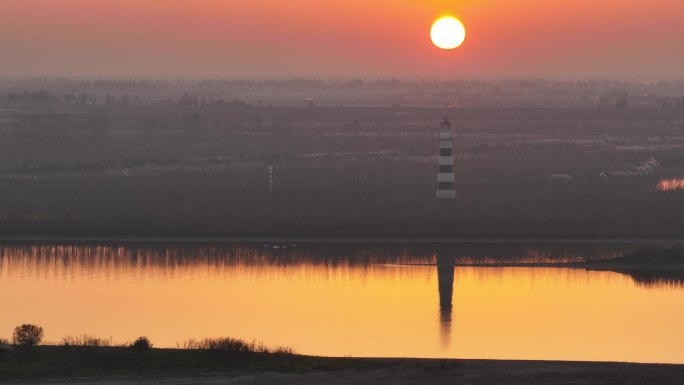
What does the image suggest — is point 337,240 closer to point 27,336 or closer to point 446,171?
point 446,171

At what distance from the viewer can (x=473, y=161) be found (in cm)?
5141

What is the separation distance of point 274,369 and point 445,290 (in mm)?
8731

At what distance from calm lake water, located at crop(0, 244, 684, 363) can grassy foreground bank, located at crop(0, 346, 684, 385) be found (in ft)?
6.21

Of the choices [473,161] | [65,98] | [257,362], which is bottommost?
[257,362]

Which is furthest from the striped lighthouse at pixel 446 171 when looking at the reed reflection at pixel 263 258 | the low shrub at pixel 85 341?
the low shrub at pixel 85 341

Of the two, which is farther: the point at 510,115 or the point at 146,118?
the point at 510,115

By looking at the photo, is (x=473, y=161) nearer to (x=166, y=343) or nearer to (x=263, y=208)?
(x=263, y=208)

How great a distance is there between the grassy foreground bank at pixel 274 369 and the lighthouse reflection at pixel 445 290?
2.93 meters

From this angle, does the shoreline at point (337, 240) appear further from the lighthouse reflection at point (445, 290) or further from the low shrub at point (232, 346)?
the low shrub at point (232, 346)

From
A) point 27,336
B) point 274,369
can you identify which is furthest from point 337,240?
point 274,369

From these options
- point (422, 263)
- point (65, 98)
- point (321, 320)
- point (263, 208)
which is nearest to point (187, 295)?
point (321, 320)

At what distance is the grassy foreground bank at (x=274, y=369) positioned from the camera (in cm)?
1655

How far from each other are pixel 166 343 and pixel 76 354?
2.79 meters

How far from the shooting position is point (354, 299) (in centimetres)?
2416
